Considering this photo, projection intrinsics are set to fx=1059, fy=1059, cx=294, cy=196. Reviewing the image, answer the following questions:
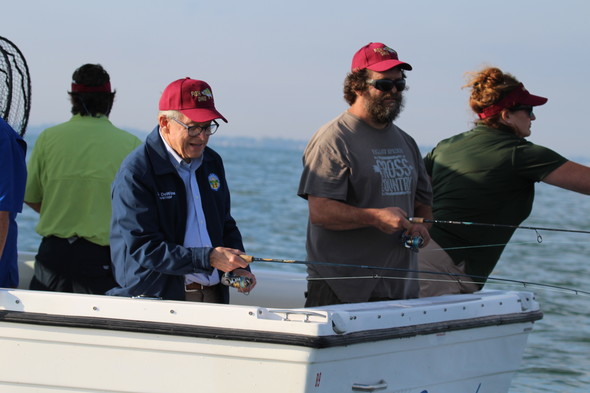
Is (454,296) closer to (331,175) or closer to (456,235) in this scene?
(456,235)

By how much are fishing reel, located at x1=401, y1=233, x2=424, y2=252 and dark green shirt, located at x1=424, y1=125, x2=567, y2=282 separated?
532mm

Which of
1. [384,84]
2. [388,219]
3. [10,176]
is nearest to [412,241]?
[388,219]

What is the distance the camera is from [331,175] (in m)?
4.32

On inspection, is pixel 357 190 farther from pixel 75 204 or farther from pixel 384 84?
pixel 75 204

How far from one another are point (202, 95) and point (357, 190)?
80 cm

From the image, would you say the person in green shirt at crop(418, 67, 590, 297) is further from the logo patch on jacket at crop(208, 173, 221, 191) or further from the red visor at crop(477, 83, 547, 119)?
the logo patch on jacket at crop(208, 173, 221, 191)

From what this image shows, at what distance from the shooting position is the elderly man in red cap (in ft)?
12.6

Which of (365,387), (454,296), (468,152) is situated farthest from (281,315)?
(468,152)

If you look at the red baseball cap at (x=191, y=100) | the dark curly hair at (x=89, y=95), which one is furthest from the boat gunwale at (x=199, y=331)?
the dark curly hair at (x=89, y=95)

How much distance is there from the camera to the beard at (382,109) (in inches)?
176

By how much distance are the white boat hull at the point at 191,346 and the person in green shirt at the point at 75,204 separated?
4.04ft

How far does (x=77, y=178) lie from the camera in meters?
5.17

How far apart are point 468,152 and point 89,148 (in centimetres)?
184

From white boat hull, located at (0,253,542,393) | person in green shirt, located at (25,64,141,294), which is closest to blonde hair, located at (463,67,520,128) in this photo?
white boat hull, located at (0,253,542,393)
